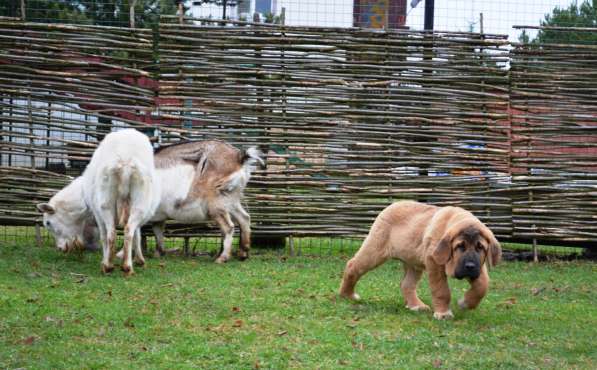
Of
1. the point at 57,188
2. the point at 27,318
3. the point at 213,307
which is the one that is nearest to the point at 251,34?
the point at 57,188

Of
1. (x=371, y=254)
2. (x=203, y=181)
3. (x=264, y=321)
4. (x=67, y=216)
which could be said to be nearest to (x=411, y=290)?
(x=371, y=254)

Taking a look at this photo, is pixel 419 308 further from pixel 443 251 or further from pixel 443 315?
pixel 443 251

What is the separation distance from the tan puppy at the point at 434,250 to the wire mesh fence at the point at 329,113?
124 inches

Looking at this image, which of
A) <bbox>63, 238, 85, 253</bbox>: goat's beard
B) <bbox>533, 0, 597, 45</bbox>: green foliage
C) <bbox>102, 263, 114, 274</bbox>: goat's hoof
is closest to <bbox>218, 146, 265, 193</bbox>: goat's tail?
<bbox>63, 238, 85, 253</bbox>: goat's beard

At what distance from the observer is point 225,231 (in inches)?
402

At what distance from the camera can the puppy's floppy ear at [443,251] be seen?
6895mm

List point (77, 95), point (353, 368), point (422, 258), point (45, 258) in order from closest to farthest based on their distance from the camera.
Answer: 1. point (353, 368)
2. point (422, 258)
3. point (45, 258)
4. point (77, 95)

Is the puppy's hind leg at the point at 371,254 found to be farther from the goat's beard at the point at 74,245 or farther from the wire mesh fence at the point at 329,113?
the goat's beard at the point at 74,245

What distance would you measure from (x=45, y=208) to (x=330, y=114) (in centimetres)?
349

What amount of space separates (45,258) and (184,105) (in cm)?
243

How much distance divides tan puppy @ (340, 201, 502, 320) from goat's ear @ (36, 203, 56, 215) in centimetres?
375

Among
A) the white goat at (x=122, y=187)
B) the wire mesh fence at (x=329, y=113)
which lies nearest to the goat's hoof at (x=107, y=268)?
the white goat at (x=122, y=187)

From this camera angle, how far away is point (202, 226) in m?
10.9

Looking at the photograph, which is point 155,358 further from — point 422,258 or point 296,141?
point 296,141
